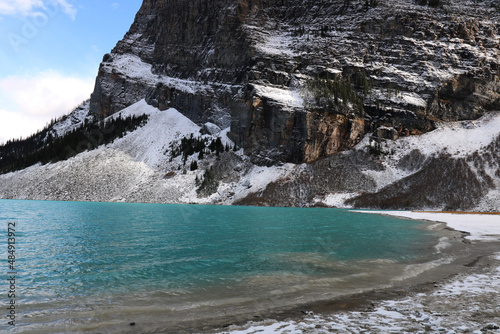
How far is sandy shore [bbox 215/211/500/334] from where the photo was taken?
8.03 meters

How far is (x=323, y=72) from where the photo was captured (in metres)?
140

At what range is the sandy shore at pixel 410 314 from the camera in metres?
8.03

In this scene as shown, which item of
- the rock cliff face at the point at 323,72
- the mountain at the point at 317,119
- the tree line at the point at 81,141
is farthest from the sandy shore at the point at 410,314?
the tree line at the point at 81,141

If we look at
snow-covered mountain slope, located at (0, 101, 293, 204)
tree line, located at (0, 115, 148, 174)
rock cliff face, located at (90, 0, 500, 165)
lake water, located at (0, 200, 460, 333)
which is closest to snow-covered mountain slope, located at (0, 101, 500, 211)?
snow-covered mountain slope, located at (0, 101, 293, 204)

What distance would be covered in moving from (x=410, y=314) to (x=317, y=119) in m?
117

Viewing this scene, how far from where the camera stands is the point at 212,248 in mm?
21031

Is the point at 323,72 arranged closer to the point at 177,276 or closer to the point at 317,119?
the point at 317,119

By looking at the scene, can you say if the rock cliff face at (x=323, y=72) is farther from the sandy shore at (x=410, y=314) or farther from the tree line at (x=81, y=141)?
the sandy shore at (x=410, y=314)

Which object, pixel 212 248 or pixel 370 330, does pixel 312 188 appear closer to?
pixel 212 248

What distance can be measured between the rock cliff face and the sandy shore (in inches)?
4218

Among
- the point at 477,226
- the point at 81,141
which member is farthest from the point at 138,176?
the point at 477,226

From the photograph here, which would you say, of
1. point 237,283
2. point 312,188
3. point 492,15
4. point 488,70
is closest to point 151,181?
point 312,188

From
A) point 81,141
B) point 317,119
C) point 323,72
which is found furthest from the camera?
point 81,141

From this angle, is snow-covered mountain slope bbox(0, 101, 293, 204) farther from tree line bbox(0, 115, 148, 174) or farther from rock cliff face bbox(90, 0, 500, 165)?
rock cliff face bbox(90, 0, 500, 165)
